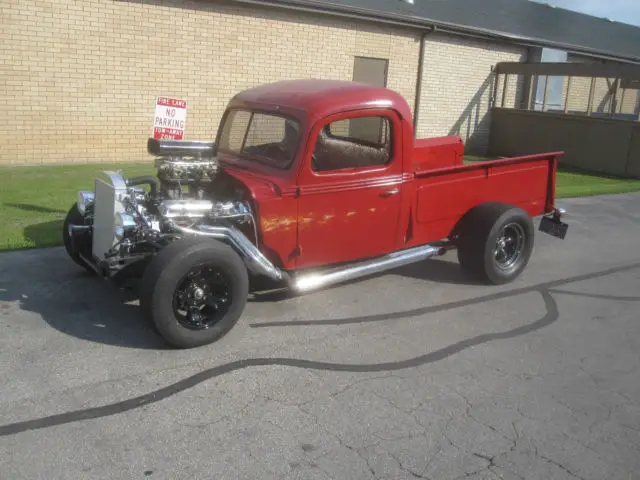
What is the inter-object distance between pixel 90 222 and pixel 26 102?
22.4 feet

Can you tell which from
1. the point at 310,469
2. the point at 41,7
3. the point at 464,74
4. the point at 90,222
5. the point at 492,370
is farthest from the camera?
the point at 464,74

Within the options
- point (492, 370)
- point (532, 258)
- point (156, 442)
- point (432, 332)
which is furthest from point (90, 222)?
point (532, 258)

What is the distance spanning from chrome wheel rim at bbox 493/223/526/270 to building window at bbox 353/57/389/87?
967cm

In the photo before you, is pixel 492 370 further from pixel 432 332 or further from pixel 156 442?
pixel 156 442

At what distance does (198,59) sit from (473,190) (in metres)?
8.24

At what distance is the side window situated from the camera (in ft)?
17.7

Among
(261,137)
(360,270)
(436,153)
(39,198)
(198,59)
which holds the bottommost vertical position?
(39,198)

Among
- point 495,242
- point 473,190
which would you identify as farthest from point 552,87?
point 495,242

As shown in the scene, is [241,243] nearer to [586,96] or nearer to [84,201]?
[84,201]

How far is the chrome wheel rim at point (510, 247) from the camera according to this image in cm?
634

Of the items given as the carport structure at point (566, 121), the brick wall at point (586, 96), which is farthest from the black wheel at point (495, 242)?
the brick wall at point (586, 96)

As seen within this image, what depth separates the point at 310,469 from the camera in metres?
3.16

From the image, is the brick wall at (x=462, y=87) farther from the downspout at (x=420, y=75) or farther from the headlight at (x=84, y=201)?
the headlight at (x=84, y=201)

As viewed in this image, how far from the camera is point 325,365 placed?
4.34 m
